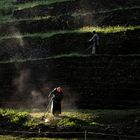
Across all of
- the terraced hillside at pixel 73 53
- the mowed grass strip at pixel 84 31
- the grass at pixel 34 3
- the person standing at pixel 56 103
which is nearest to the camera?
the person standing at pixel 56 103

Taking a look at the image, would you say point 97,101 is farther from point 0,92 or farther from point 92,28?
point 92,28

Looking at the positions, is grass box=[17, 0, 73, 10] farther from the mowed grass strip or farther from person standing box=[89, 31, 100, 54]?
person standing box=[89, 31, 100, 54]

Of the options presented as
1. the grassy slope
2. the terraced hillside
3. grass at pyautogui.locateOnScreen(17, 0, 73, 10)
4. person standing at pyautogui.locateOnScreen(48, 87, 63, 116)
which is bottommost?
the grassy slope

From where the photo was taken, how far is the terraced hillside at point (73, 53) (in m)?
17.4

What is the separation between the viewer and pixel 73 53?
69.9 feet

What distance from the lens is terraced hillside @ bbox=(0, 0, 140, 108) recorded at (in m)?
17.4

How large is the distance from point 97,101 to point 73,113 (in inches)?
65.6

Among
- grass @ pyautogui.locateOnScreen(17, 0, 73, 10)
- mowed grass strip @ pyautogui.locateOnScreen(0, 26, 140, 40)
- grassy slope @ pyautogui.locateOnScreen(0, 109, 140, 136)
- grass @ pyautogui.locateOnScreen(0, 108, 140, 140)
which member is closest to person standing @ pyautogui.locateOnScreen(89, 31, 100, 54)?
mowed grass strip @ pyautogui.locateOnScreen(0, 26, 140, 40)

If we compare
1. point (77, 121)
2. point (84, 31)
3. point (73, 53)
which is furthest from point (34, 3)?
point (77, 121)

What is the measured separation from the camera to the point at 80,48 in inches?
862

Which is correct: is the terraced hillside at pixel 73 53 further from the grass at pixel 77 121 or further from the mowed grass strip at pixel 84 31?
the grass at pixel 77 121

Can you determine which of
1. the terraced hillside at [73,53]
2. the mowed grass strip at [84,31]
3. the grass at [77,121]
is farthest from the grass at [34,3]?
the grass at [77,121]

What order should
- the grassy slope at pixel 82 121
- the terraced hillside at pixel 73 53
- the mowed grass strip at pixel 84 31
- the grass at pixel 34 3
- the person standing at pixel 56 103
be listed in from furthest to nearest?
the grass at pixel 34 3 < the mowed grass strip at pixel 84 31 < the terraced hillside at pixel 73 53 < the person standing at pixel 56 103 < the grassy slope at pixel 82 121

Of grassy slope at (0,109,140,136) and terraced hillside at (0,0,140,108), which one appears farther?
terraced hillside at (0,0,140,108)
